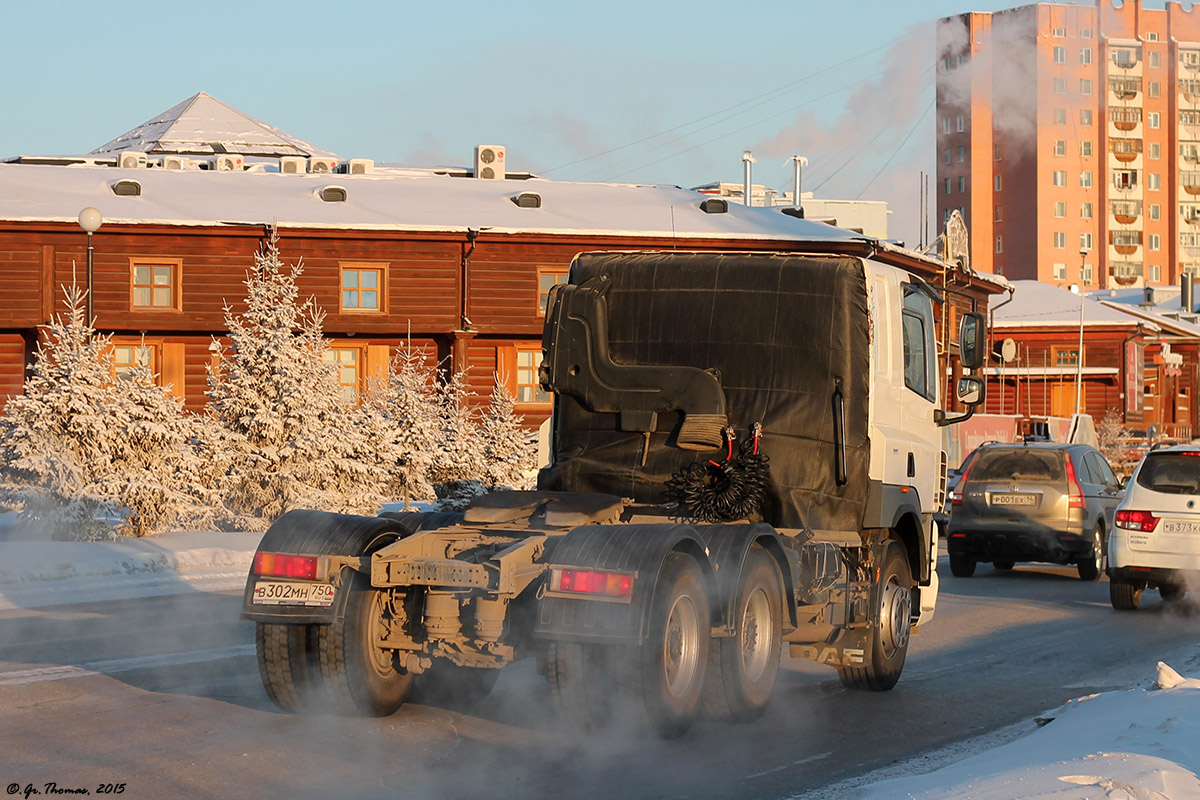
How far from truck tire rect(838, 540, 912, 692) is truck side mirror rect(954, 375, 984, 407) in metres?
1.37

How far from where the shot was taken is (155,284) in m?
42.1

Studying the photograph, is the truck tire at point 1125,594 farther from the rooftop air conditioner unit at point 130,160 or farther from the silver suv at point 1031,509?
the rooftop air conditioner unit at point 130,160

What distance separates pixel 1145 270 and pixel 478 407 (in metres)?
114

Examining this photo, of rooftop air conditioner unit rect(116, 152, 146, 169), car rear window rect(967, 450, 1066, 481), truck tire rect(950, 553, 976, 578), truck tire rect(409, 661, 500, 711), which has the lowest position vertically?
truck tire rect(950, 553, 976, 578)

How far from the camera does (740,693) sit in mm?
8594

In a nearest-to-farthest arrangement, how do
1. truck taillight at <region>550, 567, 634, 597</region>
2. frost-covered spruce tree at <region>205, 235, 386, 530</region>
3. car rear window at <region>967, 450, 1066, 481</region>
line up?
truck taillight at <region>550, 567, 634, 597</region>, car rear window at <region>967, 450, 1066, 481</region>, frost-covered spruce tree at <region>205, 235, 386, 530</region>

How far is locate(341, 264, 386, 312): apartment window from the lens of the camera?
43.5m

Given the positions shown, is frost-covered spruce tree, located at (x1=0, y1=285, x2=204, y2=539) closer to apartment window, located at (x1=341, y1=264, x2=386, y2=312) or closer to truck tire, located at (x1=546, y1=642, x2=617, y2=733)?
truck tire, located at (x1=546, y1=642, x2=617, y2=733)

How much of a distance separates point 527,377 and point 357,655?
3623 centimetres

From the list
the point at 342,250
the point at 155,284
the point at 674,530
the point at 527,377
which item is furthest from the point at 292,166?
the point at 674,530

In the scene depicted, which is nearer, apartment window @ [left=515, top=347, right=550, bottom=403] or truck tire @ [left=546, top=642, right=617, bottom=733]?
truck tire @ [left=546, top=642, right=617, bottom=733]

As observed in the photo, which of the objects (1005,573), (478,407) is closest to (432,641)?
(1005,573)

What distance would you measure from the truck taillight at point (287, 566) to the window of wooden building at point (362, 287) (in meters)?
35.6

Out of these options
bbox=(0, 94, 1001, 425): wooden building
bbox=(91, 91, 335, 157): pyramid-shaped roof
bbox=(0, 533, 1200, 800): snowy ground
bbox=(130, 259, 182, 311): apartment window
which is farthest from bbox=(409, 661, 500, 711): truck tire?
bbox=(91, 91, 335, 157): pyramid-shaped roof
